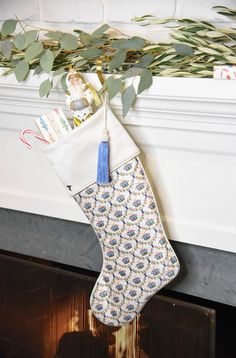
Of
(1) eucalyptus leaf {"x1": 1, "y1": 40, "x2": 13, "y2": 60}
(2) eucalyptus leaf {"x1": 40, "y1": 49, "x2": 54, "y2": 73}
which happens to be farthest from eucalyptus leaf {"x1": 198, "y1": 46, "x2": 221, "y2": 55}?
(1) eucalyptus leaf {"x1": 1, "y1": 40, "x2": 13, "y2": 60}

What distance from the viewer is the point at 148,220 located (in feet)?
3.66

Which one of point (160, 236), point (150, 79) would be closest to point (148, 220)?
point (160, 236)

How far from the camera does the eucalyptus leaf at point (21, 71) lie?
117 cm

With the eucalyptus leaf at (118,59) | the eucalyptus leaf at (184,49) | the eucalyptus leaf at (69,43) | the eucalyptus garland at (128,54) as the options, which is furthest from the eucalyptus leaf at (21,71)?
the eucalyptus leaf at (184,49)

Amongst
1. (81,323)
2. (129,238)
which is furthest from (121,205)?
(81,323)

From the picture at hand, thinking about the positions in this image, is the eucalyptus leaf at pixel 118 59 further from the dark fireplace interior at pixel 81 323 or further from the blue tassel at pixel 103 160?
the dark fireplace interior at pixel 81 323

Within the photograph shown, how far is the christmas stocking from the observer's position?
1.10 metres

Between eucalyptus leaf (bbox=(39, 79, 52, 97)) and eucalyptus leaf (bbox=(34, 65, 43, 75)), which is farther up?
eucalyptus leaf (bbox=(34, 65, 43, 75))

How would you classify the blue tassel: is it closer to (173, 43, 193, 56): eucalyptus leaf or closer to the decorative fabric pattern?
the decorative fabric pattern

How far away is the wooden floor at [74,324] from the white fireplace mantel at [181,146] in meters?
0.24

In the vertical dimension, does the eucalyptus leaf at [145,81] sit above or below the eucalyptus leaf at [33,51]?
below

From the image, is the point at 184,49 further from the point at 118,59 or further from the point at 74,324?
the point at 74,324

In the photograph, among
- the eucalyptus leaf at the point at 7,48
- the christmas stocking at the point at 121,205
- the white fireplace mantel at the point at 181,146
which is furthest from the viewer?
the eucalyptus leaf at the point at 7,48

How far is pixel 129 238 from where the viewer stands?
1.15 metres
